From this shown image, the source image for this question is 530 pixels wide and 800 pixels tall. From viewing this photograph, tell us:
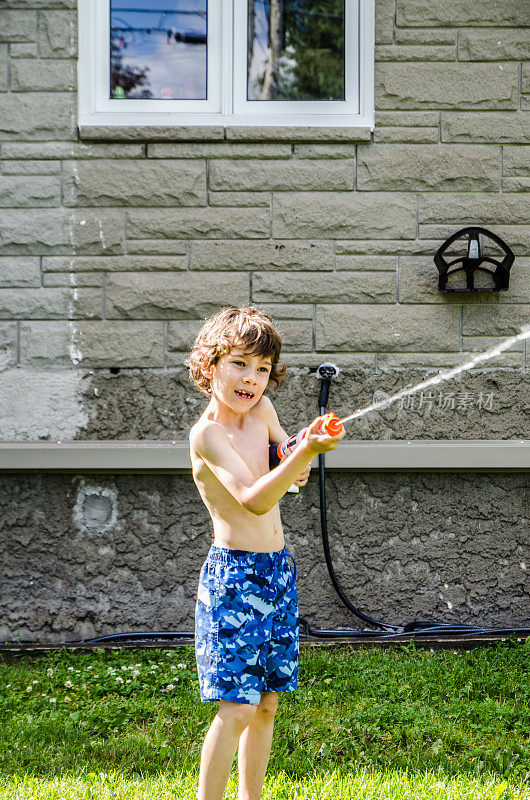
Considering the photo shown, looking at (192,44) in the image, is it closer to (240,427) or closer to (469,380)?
(469,380)

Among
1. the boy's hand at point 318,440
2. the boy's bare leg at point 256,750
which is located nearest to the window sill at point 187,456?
the boy's bare leg at point 256,750

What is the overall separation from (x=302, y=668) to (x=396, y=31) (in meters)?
3.24

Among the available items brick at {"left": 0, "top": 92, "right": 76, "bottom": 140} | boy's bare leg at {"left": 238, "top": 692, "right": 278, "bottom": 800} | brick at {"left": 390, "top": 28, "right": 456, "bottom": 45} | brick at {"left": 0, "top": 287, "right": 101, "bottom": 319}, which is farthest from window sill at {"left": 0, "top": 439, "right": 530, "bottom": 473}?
brick at {"left": 390, "top": 28, "right": 456, "bottom": 45}

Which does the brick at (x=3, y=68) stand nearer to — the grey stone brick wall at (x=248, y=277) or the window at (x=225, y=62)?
the grey stone brick wall at (x=248, y=277)

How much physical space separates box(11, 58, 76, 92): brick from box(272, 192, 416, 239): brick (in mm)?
1265

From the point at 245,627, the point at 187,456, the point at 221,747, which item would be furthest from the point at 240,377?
the point at 187,456

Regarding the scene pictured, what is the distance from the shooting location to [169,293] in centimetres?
419

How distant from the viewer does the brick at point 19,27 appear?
4.14 metres

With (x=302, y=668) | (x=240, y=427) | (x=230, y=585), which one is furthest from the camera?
(x=302, y=668)

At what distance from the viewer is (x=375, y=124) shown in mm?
4176

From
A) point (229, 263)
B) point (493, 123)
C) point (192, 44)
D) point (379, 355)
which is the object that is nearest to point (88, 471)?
point (229, 263)

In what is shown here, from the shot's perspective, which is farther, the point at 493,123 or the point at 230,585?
the point at 493,123

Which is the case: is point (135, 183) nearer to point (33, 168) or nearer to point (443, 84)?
point (33, 168)

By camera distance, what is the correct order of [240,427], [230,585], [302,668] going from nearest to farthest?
[230,585]
[240,427]
[302,668]
